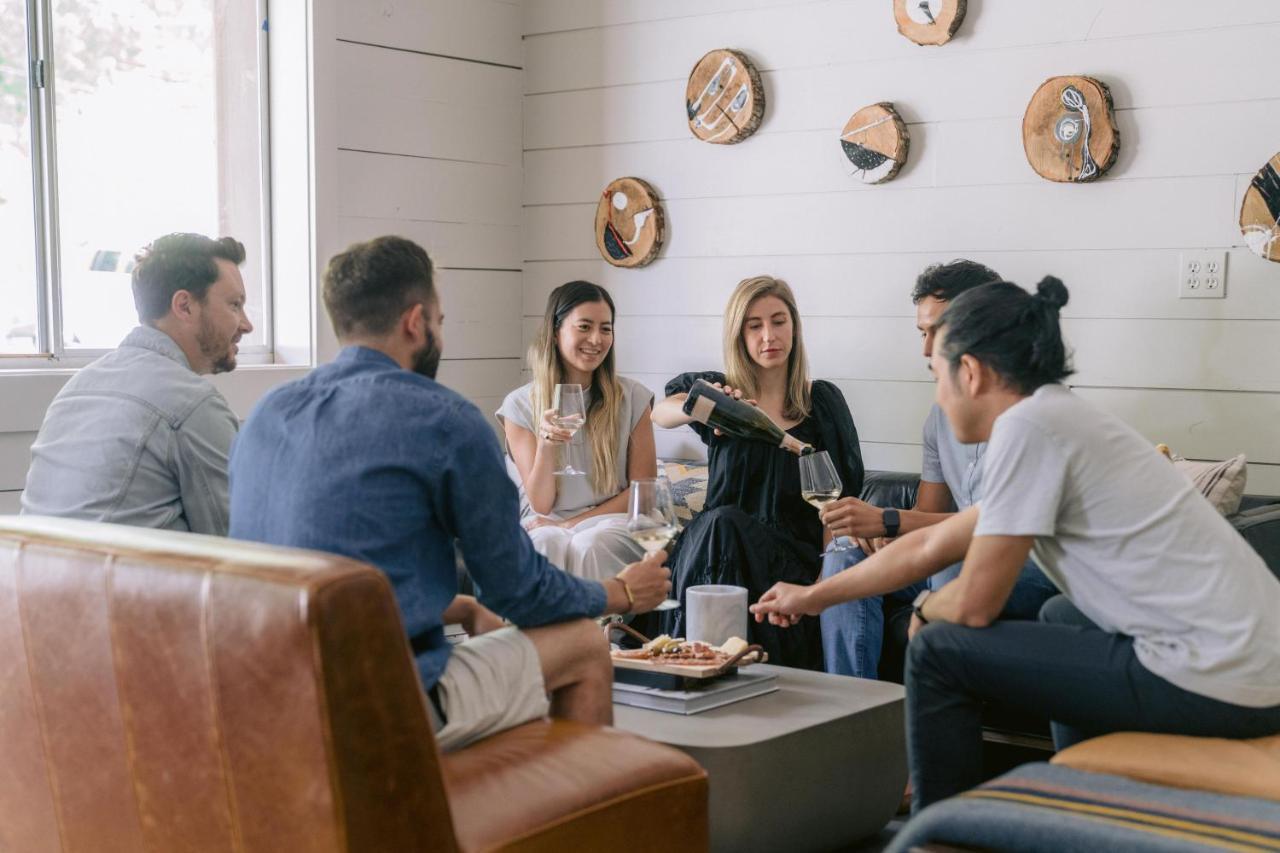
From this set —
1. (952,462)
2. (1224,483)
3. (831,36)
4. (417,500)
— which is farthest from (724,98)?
(417,500)

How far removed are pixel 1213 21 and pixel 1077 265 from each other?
0.70 meters

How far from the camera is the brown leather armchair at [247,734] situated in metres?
1.64

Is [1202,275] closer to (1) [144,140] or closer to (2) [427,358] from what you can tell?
(2) [427,358]

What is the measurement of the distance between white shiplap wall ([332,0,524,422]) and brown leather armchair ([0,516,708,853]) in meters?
2.62

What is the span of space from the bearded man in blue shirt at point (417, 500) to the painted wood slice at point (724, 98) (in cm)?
227

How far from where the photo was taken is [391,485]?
80.0 inches

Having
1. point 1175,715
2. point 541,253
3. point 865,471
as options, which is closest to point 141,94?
point 541,253

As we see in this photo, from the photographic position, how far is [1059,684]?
86.4 inches

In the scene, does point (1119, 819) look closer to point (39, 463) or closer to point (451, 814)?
point (451, 814)

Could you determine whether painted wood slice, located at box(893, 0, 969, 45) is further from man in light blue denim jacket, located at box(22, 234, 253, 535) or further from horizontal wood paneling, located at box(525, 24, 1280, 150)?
man in light blue denim jacket, located at box(22, 234, 253, 535)

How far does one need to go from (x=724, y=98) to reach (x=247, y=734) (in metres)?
3.13

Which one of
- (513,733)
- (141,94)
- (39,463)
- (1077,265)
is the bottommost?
(513,733)

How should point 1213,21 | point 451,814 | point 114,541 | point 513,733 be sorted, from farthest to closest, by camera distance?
point 1213,21
point 513,733
point 114,541
point 451,814

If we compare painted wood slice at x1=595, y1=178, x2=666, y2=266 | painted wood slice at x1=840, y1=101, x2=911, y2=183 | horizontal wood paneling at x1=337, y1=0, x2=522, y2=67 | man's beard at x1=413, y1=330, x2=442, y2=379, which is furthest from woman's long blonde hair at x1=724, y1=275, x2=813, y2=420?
man's beard at x1=413, y1=330, x2=442, y2=379
